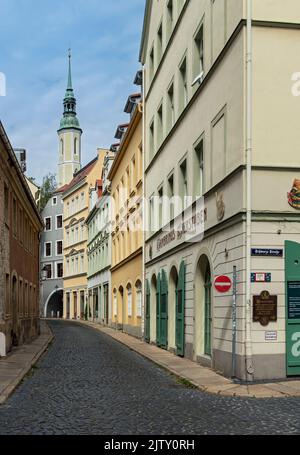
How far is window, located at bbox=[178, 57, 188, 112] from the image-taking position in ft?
72.2

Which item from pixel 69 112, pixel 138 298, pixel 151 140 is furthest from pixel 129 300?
pixel 69 112

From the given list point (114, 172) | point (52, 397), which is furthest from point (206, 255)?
point (114, 172)

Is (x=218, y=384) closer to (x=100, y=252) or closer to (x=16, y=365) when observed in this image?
(x=16, y=365)

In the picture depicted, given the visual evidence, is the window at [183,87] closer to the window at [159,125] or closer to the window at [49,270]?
the window at [159,125]

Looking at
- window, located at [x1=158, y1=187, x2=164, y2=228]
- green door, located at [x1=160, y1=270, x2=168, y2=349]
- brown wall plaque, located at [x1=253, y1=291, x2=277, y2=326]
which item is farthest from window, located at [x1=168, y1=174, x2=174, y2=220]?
brown wall plaque, located at [x1=253, y1=291, x2=277, y2=326]

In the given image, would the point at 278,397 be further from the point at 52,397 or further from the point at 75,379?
the point at 75,379

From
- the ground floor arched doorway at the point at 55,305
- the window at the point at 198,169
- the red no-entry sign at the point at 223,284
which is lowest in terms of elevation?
the ground floor arched doorway at the point at 55,305

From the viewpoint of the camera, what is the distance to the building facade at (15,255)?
2144 cm

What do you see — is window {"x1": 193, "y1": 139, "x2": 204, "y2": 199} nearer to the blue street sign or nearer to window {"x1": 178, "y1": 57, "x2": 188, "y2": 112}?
window {"x1": 178, "y1": 57, "x2": 188, "y2": 112}

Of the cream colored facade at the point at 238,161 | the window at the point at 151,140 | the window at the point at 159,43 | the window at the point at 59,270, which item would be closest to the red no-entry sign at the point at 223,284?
the cream colored facade at the point at 238,161

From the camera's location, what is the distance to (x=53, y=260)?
8019 centimetres

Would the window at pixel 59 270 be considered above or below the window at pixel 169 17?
below

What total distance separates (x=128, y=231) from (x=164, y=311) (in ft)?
44.0

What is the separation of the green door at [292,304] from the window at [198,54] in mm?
7191
